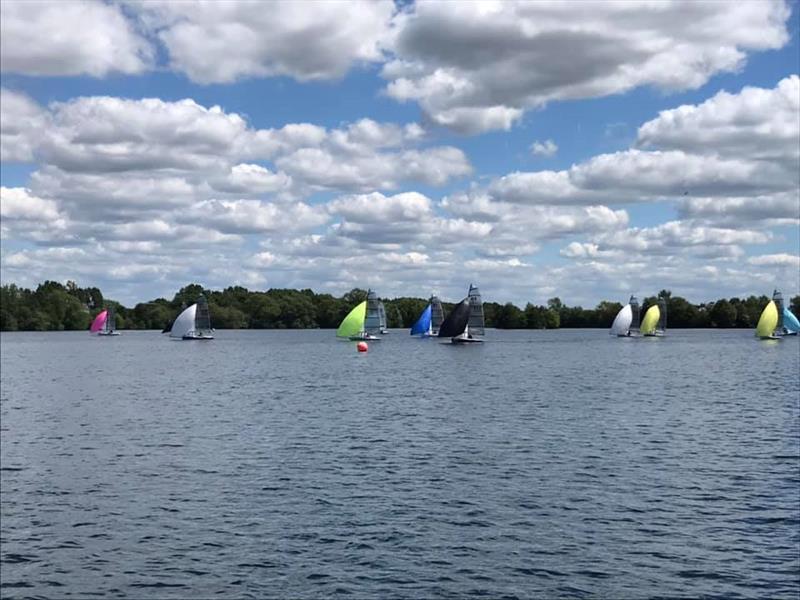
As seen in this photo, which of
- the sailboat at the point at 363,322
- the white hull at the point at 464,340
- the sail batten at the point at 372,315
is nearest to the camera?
the white hull at the point at 464,340

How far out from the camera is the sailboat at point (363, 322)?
7298 inches

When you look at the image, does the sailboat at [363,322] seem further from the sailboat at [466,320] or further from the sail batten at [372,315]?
the sailboat at [466,320]

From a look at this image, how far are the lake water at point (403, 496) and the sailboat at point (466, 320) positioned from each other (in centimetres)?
7918

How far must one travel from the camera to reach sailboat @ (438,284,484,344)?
508ft

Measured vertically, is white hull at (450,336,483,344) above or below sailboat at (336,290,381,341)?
below

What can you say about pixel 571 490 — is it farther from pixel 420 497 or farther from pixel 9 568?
pixel 9 568

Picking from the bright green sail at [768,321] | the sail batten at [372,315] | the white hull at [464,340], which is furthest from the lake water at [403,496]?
the bright green sail at [768,321]

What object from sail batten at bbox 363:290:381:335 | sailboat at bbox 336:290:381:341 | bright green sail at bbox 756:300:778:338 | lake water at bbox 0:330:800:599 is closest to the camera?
lake water at bbox 0:330:800:599

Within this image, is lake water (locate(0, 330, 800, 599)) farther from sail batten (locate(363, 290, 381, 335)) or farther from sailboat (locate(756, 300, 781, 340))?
sailboat (locate(756, 300, 781, 340))

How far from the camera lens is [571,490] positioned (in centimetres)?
3641

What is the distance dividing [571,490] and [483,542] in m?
8.49

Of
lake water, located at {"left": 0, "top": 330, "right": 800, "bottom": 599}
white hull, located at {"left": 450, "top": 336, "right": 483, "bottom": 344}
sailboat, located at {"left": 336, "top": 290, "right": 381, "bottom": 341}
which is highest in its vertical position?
sailboat, located at {"left": 336, "top": 290, "right": 381, "bottom": 341}

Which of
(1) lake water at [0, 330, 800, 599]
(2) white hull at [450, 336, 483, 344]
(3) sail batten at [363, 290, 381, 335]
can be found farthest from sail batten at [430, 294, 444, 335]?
(1) lake water at [0, 330, 800, 599]

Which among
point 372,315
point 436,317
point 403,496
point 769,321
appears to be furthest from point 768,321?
point 403,496
